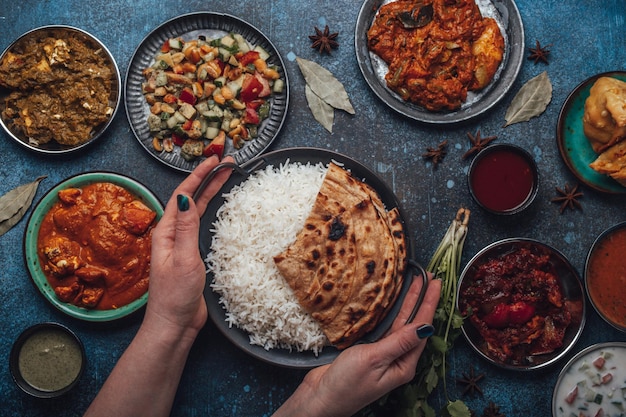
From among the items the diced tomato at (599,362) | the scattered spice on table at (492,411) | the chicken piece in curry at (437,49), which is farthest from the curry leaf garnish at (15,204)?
the diced tomato at (599,362)

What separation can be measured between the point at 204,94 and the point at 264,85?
1.19 feet

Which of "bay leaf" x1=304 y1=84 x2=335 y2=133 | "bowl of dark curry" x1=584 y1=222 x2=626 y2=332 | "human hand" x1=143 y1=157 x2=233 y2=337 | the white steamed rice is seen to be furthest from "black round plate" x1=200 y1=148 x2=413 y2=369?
"bowl of dark curry" x1=584 y1=222 x2=626 y2=332

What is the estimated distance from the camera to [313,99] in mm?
3398

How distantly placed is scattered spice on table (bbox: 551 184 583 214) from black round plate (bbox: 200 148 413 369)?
1.09 m

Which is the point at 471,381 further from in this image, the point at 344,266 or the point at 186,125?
the point at 186,125

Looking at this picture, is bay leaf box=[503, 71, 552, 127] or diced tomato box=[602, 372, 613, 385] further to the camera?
bay leaf box=[503, 71, 552, 127]

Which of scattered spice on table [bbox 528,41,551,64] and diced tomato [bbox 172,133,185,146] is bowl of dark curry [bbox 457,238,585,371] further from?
diced tomato [bbox 172,133,185,146]

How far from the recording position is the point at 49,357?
10.3ft

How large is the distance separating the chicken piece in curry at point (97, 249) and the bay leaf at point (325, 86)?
1246 millimetres

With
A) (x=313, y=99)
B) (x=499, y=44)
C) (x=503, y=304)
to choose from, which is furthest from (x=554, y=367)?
(x=313, y=99)

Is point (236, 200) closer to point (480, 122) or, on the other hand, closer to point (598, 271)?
point (480, 122)

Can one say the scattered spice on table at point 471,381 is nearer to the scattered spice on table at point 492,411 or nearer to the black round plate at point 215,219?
the scattered spice on table at point 492,411

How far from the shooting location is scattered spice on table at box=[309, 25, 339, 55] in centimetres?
340

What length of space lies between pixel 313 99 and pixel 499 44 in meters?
1.17
